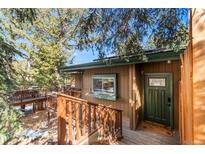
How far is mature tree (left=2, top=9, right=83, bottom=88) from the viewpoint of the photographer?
9.61 ft

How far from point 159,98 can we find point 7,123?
11.5 ft

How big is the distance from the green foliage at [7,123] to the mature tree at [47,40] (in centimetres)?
109

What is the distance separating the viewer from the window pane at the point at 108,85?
510 cm

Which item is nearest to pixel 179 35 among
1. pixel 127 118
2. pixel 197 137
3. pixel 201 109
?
pixel 201 109

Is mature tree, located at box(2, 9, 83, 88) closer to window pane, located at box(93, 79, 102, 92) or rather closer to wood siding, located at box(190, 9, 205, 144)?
window pane, located at box(93, 79, 102, 92)

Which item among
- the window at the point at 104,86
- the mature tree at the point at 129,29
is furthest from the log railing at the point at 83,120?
the window at the point at 104,86

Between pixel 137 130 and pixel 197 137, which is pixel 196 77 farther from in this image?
pixel 137 130

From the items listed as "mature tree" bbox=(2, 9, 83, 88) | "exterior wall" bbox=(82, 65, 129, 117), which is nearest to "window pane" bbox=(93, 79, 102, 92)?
"exterior wall" bbox=(82, 65, 129, 117)

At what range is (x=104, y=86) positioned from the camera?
210 inches

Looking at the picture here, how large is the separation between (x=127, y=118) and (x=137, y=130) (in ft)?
2.37

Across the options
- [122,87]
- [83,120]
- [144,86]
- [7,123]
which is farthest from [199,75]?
[122,87]

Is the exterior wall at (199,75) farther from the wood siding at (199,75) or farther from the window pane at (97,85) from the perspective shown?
the window pane at (97,85)

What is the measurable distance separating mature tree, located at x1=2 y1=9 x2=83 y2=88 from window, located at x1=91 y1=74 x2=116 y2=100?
5.57 feet
